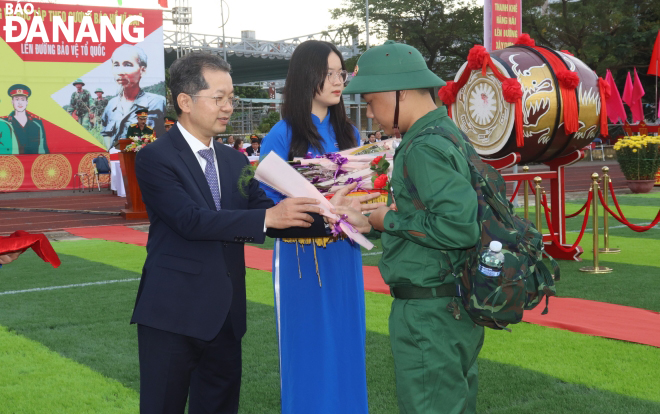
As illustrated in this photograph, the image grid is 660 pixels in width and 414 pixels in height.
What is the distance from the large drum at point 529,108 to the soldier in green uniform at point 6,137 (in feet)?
64.7

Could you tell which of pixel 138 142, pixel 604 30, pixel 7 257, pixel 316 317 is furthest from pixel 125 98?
pixel 316 317

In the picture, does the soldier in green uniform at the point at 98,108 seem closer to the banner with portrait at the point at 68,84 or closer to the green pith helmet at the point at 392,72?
the banner with portrait at the point at 68,84

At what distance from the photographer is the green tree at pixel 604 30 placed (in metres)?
33.4

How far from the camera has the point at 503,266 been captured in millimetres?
2312

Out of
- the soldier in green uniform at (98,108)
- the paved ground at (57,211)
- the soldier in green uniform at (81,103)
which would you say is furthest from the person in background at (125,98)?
the paved ground at (57,211)

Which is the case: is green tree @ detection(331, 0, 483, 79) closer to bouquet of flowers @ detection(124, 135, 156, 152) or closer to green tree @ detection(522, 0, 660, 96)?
green tree @ detection(522, 0, 660, 96)

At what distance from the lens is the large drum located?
310 inches

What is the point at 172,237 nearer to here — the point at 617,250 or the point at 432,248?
the point at 432,248

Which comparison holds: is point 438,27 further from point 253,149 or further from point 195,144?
point 195,144

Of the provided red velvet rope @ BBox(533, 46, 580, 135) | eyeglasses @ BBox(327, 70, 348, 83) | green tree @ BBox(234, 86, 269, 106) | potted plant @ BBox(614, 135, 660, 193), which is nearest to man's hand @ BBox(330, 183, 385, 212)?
eyeglasses @ BBox(327, 70, 348, 83)

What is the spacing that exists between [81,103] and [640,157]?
18.6 metres

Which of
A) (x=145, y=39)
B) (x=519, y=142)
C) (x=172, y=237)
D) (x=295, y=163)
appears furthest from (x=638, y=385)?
(x=145, y=39)

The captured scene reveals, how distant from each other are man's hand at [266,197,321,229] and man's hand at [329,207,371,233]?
85 mm

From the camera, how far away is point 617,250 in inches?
369
